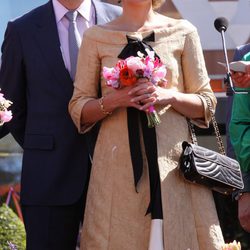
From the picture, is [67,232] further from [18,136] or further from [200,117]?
[200,117]

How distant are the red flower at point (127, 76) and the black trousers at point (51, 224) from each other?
32.5 inches

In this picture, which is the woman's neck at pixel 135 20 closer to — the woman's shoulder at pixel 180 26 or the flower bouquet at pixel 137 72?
the woman's shoulder at pixel 180 26

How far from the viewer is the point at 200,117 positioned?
15.2 feet

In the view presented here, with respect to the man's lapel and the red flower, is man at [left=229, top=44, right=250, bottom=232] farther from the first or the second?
the man's lapel

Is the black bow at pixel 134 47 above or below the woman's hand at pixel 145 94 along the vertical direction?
above

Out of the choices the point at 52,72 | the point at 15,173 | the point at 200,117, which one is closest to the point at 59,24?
the point at 52,72

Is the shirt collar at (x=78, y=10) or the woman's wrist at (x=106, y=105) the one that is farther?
the shirt collar at (x=78, y=10)

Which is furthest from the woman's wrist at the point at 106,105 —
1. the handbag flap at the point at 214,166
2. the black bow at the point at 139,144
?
the handbag flap at the point at 214,166

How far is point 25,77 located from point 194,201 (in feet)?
3.92

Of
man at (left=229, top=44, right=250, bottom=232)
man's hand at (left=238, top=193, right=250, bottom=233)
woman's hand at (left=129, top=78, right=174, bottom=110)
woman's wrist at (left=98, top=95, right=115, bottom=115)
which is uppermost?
woman's hand at (left=129, top=78, right=174, bottom=110)

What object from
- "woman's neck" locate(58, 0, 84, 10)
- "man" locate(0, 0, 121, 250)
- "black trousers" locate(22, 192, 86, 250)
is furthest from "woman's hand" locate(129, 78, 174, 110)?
"woman's neck" locate(58, 0, 84, 10)

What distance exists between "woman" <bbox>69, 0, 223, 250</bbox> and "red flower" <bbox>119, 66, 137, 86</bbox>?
0.05m

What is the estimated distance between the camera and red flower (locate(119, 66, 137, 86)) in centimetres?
435

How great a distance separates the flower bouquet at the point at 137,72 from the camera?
A: 14.3 ft
